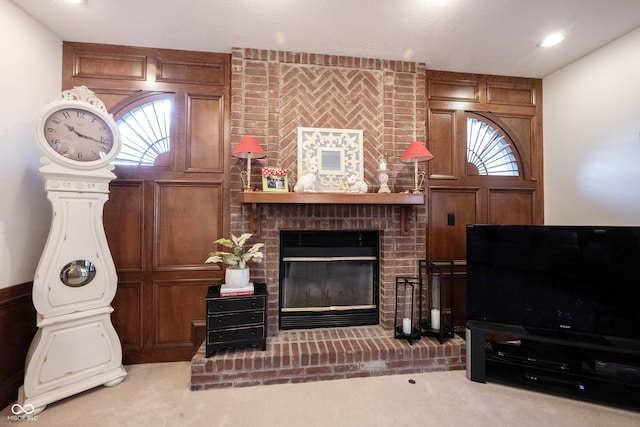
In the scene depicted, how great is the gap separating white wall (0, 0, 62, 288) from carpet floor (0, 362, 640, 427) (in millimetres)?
1095

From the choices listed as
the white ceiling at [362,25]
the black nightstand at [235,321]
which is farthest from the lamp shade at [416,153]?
the black nightstand at [235,321]

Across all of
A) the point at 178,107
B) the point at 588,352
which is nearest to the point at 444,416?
the point at 588,352

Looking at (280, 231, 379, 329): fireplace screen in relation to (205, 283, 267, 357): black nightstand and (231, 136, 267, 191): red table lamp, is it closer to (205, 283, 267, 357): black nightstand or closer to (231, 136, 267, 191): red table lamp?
(205, 283, 267, 357): black nightstand

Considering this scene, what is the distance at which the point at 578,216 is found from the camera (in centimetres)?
264

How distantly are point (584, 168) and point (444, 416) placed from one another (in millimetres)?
2633

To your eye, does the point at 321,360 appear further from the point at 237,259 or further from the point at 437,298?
the point at 437,298

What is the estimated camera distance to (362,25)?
7.03ft

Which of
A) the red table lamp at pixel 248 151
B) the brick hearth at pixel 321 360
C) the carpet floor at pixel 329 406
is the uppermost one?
the red table lamp at pixel 248 151

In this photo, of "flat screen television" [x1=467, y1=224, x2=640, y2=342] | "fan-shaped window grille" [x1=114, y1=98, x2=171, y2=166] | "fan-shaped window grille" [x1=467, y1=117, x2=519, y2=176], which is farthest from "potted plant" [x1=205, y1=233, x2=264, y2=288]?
"fan-shaped window grille" [x1=467, y1=117, x2=519, y2=176]

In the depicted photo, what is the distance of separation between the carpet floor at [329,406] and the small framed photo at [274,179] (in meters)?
1.62

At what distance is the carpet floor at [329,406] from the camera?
1733mm

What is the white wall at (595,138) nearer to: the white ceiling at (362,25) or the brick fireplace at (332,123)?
the white ceiling at (362,25)

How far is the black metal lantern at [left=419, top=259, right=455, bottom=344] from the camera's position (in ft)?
7.78

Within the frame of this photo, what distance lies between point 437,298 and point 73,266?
3055 millimetres
